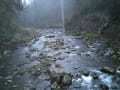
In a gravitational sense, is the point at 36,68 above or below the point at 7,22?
below

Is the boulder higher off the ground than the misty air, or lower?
lower

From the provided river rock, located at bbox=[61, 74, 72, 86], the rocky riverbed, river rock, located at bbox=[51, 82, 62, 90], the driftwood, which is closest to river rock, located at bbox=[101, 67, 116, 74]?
the rocky riverbed

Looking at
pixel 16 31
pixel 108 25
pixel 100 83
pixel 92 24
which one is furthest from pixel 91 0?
pixel 100 83

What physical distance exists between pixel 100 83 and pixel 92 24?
19.4 metres

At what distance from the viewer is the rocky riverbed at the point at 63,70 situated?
37.0 feet

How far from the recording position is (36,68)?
14.8 m

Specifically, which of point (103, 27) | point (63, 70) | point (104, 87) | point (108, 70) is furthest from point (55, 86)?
point (103, 27)

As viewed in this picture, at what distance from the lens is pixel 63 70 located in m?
14.0

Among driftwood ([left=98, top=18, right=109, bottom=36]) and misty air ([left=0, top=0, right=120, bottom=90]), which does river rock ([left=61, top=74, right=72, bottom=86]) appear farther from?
driftwood ([left=98, top=18, right=109, bottom=36])

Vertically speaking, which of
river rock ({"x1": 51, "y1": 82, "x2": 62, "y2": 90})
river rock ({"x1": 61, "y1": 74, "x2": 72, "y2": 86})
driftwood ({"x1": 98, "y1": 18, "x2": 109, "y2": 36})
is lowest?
river rock ({"x1": 51, "y1": 82, "x2": 62, "y2": 90})

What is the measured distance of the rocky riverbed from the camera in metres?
11.3

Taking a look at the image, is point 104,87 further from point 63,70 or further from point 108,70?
point 63,70

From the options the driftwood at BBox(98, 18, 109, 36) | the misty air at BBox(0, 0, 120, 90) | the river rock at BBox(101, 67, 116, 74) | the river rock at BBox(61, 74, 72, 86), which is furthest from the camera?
the driftwood at BBox(98, 18, 109, 36)

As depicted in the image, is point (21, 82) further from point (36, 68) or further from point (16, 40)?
point (16, 40)
